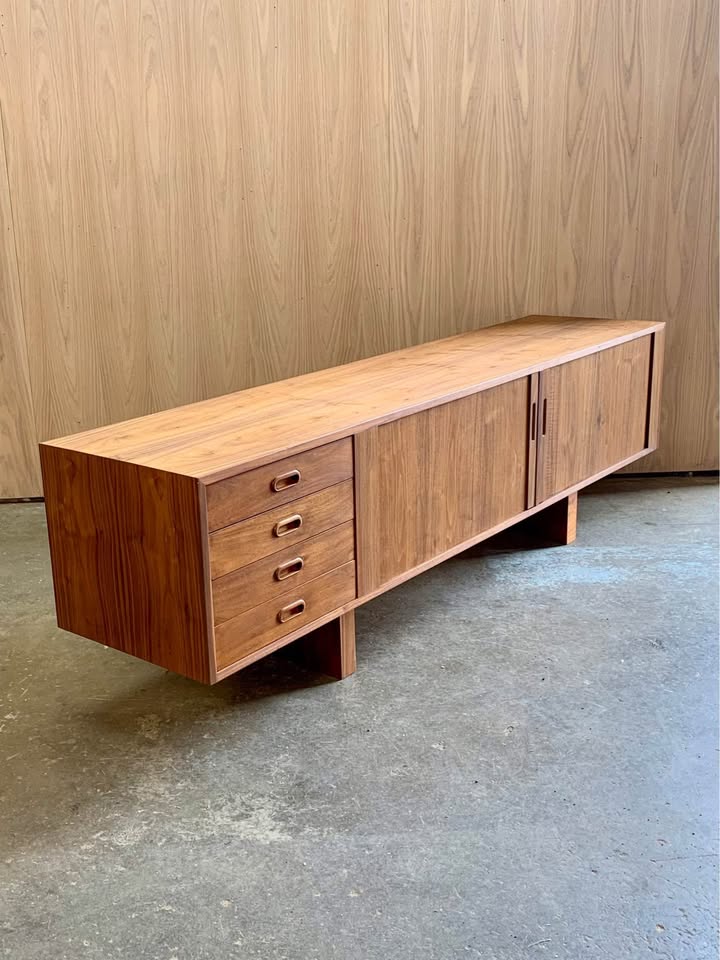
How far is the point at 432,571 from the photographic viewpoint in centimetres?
316

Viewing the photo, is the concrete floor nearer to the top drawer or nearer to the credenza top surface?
the top drawer

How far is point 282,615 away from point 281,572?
95mm

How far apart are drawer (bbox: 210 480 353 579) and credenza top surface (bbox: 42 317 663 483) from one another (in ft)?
0.39

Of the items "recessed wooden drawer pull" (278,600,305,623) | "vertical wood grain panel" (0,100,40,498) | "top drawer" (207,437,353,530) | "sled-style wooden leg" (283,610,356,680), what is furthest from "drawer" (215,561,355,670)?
"vertical wood grain panel" (0,100,40,498)

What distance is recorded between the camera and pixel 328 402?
2545mm

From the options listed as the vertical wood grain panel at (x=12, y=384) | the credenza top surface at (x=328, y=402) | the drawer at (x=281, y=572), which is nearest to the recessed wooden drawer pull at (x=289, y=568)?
the drawer at (x=281, y=572)

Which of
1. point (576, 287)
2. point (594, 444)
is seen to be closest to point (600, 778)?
point (594, 444)

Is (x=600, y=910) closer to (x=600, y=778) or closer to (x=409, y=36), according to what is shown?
(x=600, y=778)

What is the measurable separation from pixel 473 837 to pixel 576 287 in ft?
7.89

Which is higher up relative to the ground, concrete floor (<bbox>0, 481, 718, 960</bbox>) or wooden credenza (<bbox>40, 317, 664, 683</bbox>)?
wooden credenza (<bbox>40, 317, 664, 683</bbox>)

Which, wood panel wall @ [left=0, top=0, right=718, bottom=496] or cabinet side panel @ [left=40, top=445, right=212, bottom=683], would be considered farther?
wood panel wall @ [left=0, top=0, right=718, bottom=496]

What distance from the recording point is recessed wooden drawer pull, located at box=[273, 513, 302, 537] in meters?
2.17

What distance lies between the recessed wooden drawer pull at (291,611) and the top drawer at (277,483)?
9.0 inches

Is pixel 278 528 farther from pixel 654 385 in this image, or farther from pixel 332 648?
pixel 654 385
